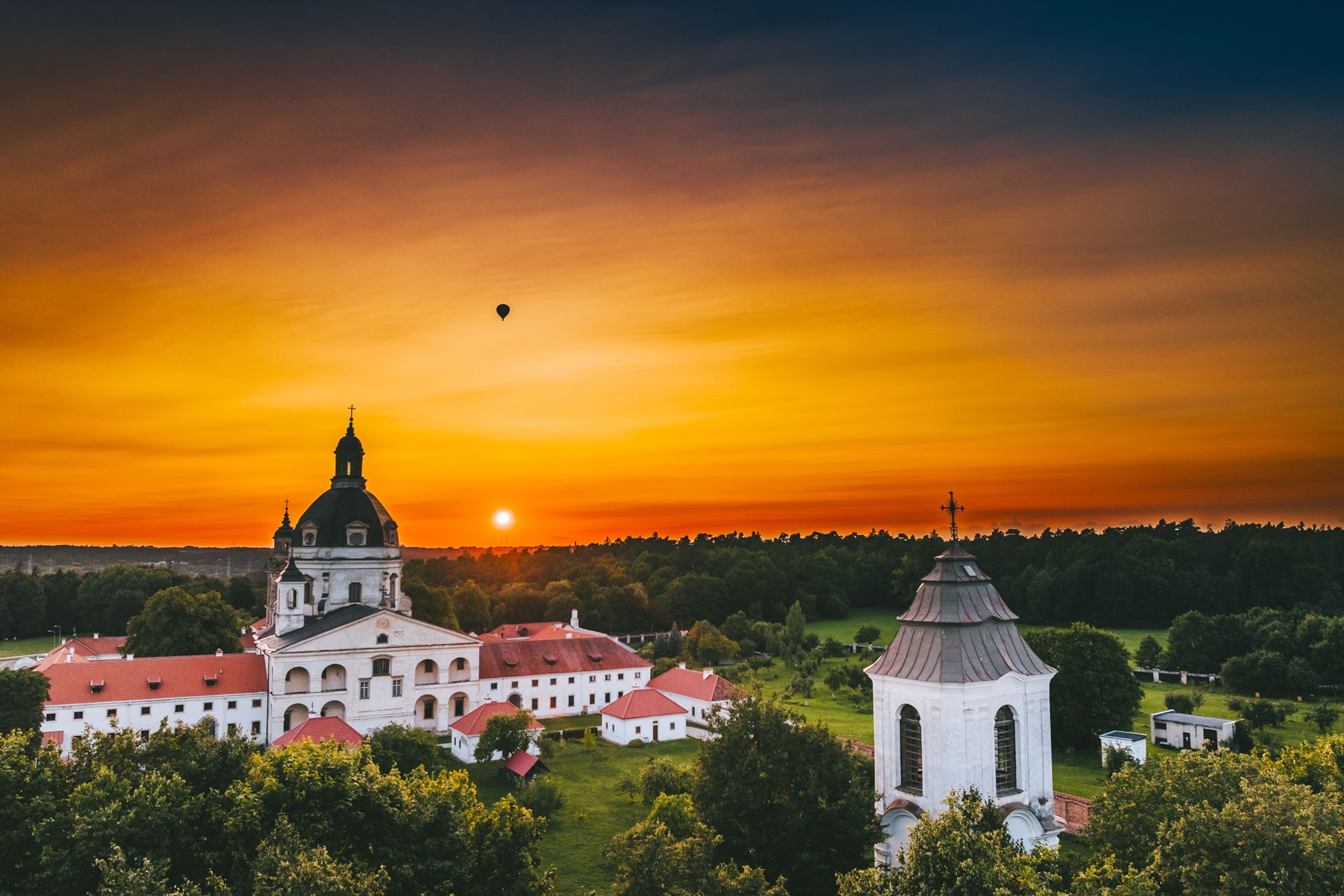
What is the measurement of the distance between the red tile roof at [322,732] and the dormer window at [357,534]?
13931 mm

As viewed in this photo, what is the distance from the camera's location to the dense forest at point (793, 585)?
9362cm

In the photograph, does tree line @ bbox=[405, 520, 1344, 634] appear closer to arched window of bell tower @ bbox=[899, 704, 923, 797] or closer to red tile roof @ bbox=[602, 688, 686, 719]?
red tile roof @ bbox=[602, 688, 686, 719]

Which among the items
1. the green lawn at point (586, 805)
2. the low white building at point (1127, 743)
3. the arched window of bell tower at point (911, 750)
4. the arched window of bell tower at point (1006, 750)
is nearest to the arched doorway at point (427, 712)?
the green lawn at point (586, 805)

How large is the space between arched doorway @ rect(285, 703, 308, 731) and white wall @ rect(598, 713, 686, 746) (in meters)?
16.5

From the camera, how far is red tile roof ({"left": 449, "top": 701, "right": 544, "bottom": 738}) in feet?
153

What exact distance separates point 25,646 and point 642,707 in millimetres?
77537

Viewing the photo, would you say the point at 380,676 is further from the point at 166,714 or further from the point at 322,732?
the point at 166,714

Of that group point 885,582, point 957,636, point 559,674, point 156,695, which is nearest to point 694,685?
point 559,674

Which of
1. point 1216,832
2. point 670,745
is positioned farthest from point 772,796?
point 670,745

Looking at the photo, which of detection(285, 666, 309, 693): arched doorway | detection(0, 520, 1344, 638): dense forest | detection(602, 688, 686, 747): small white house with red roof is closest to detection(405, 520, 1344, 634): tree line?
detection(0, 520, 1344, 638): dense forest

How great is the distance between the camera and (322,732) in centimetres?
4375

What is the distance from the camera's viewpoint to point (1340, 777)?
2225 cm

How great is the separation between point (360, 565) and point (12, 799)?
125 feet

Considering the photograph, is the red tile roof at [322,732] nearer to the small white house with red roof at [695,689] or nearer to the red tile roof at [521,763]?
the red tile roof at [521,763]
